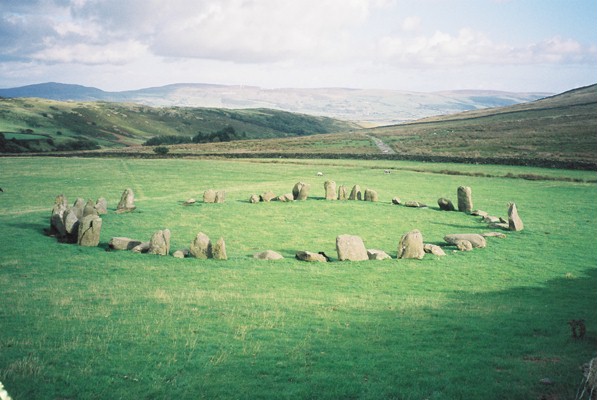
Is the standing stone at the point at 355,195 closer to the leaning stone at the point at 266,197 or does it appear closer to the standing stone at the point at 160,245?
the leaning stone at the point at 266,197

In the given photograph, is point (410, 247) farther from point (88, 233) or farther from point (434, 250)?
point (88, 233)

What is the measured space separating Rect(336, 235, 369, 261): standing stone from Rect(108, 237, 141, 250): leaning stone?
10.7 meters

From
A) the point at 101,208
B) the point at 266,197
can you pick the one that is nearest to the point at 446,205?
the point at 266,197

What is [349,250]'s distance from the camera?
23.1 m

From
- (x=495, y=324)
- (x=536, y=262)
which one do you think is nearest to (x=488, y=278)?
(x=536, y=262)

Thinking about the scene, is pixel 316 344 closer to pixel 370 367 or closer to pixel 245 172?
pixel 370 367

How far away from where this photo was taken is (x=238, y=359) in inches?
450

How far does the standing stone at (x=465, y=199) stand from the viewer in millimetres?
37562

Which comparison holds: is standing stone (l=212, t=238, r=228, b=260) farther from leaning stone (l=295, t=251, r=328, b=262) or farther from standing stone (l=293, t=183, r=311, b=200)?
standing stone (l=293, t=183, r=311, b=200)

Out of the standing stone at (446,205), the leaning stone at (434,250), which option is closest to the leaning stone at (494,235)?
the leaning stone at (434,250)

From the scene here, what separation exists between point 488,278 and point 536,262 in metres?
4.47

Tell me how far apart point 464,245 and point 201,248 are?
47.2ft

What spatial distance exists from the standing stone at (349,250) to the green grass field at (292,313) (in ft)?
2.29

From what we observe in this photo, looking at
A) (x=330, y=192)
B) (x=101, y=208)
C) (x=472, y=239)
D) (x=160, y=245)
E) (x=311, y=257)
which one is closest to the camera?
(x=311, y=257)
